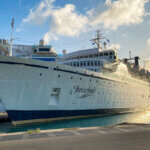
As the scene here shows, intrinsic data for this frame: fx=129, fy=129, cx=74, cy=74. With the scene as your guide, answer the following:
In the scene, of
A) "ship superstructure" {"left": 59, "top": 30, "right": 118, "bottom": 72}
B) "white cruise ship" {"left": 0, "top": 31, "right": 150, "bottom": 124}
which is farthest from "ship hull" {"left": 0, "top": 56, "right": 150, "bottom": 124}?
"ship superstructure" {"left": 59, "top": 30, "right": 118, "bottom": 72}

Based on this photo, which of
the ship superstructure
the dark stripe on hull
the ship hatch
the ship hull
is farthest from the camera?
the ship superstructure

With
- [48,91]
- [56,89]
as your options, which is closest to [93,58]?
[56,89]

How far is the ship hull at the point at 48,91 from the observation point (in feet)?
37.0

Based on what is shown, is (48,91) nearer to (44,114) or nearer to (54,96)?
(54,96)

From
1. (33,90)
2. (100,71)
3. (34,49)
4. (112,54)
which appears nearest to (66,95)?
(33,90)

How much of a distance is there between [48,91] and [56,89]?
3.21 feet

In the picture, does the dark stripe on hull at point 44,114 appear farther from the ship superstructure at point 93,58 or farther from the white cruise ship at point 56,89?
the ship superstructure at point 93,58

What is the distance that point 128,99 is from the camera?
22.9m

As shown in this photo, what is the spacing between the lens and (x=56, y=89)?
43.4 ft

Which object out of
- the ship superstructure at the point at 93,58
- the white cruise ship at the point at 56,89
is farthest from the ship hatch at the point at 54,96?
the ship superstructure at the point at 93,58

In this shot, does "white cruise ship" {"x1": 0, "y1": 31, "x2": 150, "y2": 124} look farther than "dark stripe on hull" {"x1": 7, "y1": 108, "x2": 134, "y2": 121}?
No

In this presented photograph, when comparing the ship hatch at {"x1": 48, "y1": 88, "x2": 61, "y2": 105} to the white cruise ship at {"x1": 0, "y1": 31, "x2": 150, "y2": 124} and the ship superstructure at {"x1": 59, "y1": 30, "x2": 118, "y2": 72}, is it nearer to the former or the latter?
the white cruise ship at {"x1": 0, "y1": 31, "x2": 150, "y2": 124}

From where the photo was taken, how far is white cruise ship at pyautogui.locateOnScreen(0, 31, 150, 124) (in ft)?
37.1

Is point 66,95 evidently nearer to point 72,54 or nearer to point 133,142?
point 133,142
